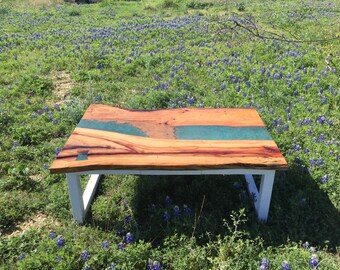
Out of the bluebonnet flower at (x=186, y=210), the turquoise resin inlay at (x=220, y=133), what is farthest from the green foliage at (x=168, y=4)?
the bluebonnet flower at (x=186, y=210)

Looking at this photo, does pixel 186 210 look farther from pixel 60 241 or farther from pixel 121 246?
pixel 60 241

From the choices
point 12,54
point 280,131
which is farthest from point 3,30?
point 280,131

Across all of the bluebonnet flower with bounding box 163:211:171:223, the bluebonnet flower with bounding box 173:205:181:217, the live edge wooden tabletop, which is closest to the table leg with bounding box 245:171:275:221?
the live edge wooden tabletop

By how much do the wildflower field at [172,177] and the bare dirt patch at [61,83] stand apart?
22mm

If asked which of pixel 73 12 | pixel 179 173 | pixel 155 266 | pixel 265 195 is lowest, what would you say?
pixel 73 12

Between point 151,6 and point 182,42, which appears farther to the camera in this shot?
point 151,6

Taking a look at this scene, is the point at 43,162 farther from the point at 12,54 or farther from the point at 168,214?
the point at 12,54

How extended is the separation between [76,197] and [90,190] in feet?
1.80

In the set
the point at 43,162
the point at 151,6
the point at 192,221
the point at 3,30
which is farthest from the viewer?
the point at 151,6

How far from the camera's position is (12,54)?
933 cm

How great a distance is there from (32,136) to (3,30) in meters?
8.75

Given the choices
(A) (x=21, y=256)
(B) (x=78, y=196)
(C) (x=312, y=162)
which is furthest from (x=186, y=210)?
(C) (x=312, y=162)

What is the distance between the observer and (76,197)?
11.6 ft

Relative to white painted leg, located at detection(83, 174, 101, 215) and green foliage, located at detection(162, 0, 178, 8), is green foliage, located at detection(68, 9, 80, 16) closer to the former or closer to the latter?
green foliage, located at detection(162, 0, 178, 8)
